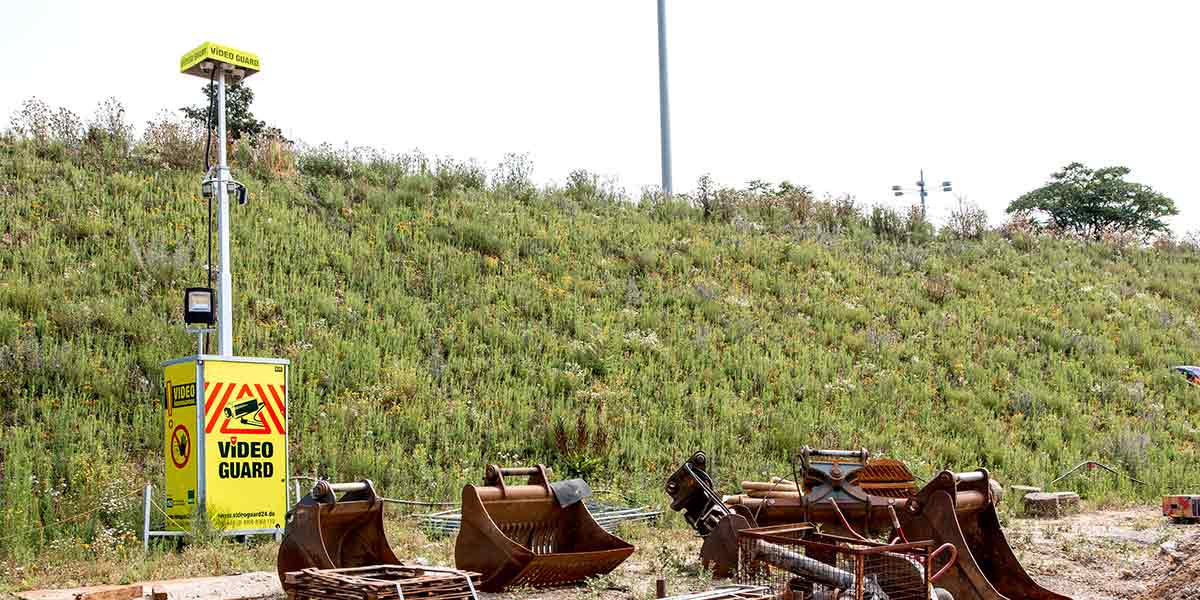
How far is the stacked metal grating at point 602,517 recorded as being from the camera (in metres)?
12.4

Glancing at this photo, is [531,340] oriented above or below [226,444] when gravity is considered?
above

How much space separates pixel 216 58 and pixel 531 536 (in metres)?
6.65

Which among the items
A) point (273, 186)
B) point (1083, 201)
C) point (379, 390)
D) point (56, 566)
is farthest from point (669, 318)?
point (1083, 201)

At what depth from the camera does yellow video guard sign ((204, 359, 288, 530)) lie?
1147cm

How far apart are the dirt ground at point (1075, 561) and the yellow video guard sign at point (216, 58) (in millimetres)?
6696

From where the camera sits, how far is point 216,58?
1284 cm

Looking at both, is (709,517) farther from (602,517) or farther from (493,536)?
(602,517)

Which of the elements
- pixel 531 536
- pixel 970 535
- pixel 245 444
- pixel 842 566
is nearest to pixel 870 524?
pixel 970 535

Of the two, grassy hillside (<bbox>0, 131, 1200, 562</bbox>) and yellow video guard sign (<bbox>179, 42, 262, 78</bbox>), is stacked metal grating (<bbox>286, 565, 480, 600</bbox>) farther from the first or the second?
yellow video guard sign (<bbox>179, 42, 262, 78</bbox>)

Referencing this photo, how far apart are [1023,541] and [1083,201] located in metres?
51.1

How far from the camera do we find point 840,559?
8.36 metres

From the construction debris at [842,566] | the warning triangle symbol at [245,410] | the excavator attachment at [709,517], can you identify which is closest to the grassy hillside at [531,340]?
the warning triangle symbol at [245,410]

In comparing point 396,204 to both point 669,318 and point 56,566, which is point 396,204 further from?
point 56,566

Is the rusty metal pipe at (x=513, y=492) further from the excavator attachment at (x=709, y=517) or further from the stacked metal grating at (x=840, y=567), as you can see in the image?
the stacked metal grating at (x=840, y=567)
